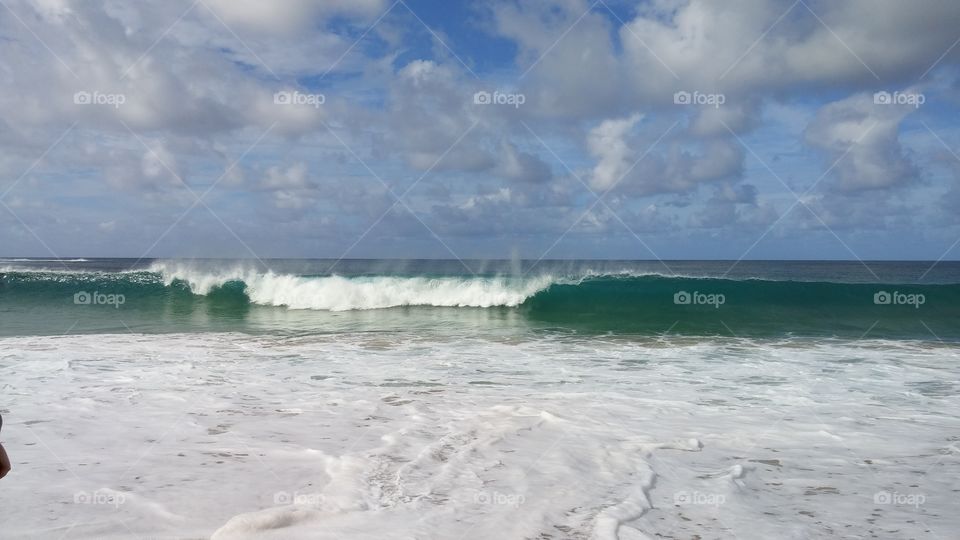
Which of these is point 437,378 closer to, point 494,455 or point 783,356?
point 494,455

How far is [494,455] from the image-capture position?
5711mm

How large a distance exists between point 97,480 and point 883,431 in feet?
23.5

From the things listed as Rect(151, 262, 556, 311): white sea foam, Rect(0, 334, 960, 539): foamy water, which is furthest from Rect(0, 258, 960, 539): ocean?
Rect(151, 262, 556, 311): white sea foam

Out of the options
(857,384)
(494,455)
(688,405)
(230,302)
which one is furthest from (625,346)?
(230,302)

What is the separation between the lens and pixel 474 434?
6.40 meters

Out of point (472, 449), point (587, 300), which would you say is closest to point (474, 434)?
point (472, 449)

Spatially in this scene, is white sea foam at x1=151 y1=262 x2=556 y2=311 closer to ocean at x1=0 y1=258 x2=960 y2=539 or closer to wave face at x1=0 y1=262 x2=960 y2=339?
wave face at x1=0 y1=262 x2=960 y2=339

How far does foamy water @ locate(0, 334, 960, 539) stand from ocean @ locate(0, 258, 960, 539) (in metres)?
0.03

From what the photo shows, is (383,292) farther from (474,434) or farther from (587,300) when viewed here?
(474,434)

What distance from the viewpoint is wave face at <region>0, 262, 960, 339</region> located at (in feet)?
63.7

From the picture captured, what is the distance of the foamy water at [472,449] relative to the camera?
420cm

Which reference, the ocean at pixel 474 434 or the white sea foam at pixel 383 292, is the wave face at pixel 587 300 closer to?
the white sea foam at pixel 383 292

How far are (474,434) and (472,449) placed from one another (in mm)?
520

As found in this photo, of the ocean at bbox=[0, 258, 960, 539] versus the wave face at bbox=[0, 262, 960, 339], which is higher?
the wave face at bbox=[0, 262, 960, 339]
